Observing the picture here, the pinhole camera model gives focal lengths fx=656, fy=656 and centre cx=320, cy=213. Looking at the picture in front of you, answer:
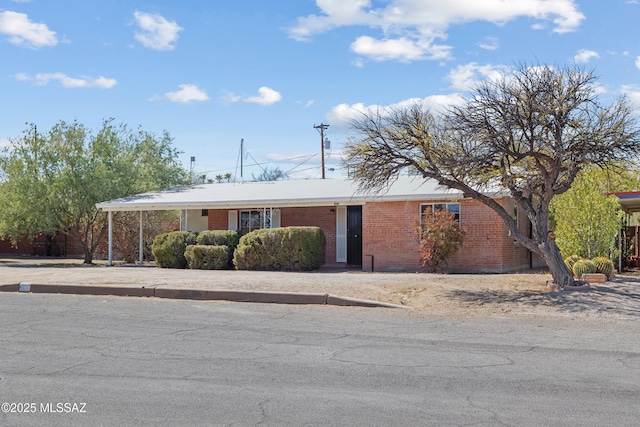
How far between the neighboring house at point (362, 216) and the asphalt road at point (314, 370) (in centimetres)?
865

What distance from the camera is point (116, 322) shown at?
34.6 feet

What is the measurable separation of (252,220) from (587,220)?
1354 cm

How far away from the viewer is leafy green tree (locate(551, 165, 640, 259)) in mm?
16562

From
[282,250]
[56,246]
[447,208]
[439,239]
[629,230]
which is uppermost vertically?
[447,208]

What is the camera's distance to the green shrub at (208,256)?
21797 mm

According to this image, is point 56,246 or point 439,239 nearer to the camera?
point 439,239

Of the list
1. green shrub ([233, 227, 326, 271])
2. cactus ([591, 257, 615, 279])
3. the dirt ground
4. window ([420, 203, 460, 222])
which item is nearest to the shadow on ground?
the dirt ground

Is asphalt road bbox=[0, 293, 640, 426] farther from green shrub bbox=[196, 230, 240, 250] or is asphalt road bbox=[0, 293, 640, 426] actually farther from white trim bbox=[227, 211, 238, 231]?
white trim bbox=[227, 211, 238, 231]

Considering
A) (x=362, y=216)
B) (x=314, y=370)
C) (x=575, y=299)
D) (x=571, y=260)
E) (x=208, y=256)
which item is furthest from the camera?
(x=362, y=216)

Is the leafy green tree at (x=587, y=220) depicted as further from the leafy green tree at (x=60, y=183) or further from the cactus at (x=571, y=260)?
the leafy green tree at (x=60, y=183)

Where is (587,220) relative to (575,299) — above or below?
above

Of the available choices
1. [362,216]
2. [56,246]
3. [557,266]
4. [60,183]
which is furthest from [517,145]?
[56,246]

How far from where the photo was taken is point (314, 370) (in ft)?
23.5

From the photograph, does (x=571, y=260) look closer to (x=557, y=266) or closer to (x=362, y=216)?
(x=557, y=266)
